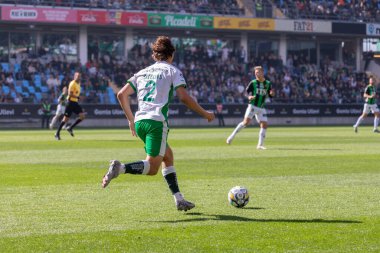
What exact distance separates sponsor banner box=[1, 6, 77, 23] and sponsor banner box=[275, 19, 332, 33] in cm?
1694

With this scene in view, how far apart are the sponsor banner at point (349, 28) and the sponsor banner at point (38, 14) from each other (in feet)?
74.2

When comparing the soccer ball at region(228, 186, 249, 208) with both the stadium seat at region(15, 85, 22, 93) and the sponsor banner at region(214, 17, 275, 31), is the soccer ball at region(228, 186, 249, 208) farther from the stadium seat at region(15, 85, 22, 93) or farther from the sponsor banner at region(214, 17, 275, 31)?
the sponsor banner at region(214, 17, 275, 31)

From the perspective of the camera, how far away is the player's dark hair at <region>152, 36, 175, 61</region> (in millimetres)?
10252

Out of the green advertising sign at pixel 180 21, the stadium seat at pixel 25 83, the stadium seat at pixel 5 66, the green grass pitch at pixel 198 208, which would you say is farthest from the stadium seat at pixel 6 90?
the green grass pitch at pixel 198 208

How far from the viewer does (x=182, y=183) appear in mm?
14062

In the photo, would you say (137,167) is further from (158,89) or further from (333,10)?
(333,10)

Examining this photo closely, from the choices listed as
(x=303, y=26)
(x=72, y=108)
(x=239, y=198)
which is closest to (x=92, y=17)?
(x=303, y=26)

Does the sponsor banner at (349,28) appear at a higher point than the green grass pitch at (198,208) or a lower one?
higher

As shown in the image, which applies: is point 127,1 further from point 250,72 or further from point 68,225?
point 68,225

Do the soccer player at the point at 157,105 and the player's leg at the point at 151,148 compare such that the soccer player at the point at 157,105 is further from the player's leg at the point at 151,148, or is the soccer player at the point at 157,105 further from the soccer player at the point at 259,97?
the soccer player at the point at 259,97

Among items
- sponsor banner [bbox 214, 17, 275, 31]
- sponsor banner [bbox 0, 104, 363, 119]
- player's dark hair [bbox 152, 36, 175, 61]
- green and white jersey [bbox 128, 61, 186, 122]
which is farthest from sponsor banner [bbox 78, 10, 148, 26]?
green and white jersey [bbox 128, 61, 186, 122]

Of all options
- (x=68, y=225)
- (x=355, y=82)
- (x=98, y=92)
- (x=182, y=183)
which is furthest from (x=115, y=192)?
(x=355, y=82)

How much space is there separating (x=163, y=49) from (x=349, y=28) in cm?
5828

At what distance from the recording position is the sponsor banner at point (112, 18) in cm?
5528
